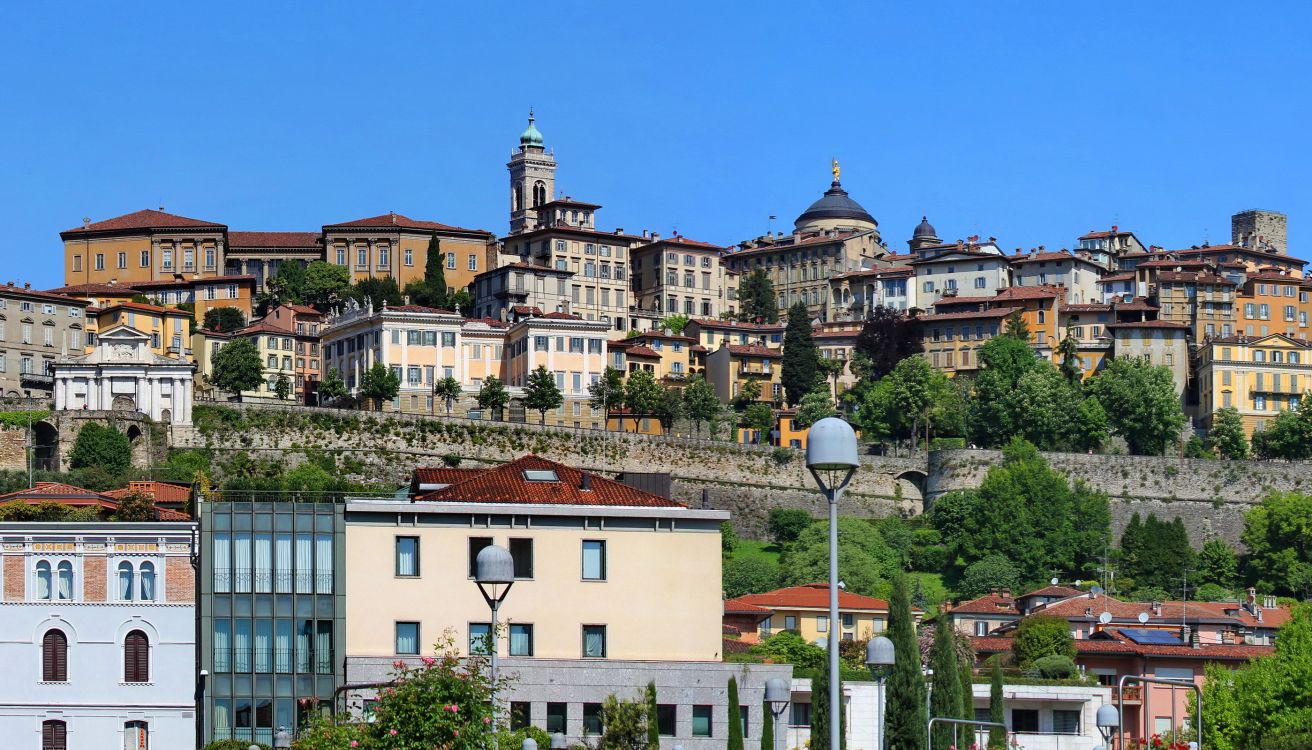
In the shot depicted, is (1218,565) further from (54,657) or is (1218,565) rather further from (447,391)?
(54,657)

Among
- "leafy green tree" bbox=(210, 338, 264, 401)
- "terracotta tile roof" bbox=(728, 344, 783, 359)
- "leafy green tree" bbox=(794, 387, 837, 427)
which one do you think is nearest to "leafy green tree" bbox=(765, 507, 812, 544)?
"leafy green tree" bbox=(794, 387, 837, 427)

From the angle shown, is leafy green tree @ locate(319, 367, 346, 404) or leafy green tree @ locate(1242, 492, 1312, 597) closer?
leafy green tree @ locate(1242, 492, 1312, 597)

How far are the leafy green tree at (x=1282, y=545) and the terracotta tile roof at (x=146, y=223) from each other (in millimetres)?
70633

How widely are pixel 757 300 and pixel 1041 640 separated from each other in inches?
3603

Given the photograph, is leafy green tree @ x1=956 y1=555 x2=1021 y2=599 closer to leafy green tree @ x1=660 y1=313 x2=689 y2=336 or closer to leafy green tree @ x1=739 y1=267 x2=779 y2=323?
leafy green tree @ x1=660 y1=313 x2=689 y2=336

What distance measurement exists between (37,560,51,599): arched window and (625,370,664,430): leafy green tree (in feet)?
255

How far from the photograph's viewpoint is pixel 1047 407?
136m

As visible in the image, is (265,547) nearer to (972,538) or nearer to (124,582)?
(124,582)

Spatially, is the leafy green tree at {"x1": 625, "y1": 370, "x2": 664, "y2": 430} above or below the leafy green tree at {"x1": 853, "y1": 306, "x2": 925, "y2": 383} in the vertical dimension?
below

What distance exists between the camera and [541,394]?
12988cm

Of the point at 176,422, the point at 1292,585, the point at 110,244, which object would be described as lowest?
the point at 1292,585

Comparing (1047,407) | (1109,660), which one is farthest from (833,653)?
(1047,407)

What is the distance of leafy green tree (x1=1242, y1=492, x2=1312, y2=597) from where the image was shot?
116938 mm

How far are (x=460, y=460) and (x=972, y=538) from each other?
2480 centimetres
